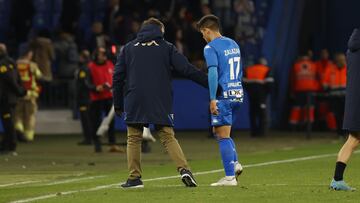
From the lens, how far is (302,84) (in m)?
33.7

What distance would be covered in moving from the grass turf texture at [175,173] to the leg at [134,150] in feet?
0.97

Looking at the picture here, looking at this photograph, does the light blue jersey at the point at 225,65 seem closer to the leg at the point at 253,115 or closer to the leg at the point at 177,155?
the leg at the point at 177,155

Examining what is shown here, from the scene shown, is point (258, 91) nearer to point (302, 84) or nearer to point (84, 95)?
point (302, 84)

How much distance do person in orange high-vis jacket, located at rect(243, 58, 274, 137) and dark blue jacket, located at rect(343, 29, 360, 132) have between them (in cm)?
1623

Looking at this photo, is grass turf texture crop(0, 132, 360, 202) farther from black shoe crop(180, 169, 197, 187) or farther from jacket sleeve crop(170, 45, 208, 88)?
jacket sleeve crop(170, 45, 208, 88)

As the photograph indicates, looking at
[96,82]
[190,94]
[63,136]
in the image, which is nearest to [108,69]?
[96,82]

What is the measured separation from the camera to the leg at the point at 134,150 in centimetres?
1538

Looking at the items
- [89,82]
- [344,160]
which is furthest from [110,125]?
[344,160]

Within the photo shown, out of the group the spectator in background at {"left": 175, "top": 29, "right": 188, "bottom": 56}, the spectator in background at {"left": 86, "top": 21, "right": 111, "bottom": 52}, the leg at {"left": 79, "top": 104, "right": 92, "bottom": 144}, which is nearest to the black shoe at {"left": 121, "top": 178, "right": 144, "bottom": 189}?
the leg at {"left": 79, "top": 104, "right": 92, "bottom": 144}

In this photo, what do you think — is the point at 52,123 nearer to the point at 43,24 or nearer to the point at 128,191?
the point at 43,24

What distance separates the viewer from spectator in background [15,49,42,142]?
28172mm

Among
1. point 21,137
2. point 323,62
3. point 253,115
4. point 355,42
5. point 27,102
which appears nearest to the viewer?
point 355,42

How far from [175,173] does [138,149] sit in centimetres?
319

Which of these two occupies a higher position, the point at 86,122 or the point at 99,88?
the point at 99,88
